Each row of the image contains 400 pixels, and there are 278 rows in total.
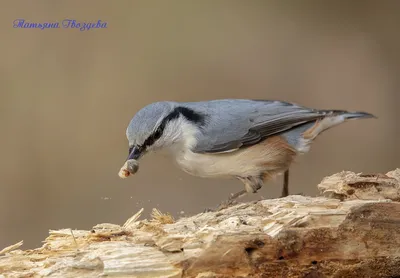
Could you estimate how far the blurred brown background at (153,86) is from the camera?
462 cm

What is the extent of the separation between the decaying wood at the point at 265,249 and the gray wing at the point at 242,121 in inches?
31.6

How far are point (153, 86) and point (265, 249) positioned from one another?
315 centimetres

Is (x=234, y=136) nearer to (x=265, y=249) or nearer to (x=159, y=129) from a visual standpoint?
(x=159, y=129)

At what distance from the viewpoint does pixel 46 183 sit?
15.3ft

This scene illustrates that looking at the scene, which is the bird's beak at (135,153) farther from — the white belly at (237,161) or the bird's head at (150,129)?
the white belly at (237,161)

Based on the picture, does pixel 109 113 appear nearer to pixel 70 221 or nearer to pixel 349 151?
pixel 70 221

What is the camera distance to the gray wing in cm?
314

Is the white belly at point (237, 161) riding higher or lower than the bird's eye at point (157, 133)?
lower

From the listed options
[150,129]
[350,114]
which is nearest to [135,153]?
[150,129]

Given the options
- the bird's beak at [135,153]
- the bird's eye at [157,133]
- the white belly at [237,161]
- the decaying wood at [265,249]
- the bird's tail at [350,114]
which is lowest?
the decaying wood at [265,249]

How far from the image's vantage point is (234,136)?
317 cm

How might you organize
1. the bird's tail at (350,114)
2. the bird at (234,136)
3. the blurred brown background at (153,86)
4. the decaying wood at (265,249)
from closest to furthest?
the decaying wood at (265,249) < the bird at (234,136) < the bird's tail at (350,114) < the blurred brown background at (153,86)

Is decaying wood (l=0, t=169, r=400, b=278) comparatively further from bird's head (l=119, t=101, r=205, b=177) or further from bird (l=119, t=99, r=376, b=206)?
bird (l=119, t=99, r=376, b=206)

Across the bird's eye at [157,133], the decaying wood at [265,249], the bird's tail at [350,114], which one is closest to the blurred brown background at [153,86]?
the bird's tail at [350,114]
